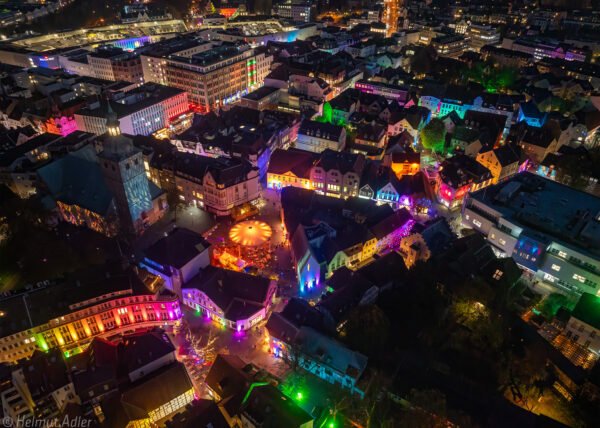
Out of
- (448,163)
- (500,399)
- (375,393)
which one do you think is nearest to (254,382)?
(375,393)

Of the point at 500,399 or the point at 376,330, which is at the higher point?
the point at 376,330

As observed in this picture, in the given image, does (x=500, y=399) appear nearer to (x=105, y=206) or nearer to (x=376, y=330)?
(x=376, y=330)

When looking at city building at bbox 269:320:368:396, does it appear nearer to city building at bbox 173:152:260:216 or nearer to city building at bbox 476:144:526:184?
city building at bbox 173:152:260:216

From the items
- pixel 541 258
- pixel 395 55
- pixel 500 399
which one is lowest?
pixel 500 399

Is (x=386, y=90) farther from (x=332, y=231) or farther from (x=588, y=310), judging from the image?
(x=588, y=310)

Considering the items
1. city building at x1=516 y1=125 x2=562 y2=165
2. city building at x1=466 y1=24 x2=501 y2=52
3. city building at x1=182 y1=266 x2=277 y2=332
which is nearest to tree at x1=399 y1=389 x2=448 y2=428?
city building at x1=182 y1=266 x2=277 y2=332

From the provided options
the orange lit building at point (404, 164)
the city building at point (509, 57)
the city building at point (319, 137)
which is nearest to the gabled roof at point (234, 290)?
the orange lit building at point (404, 164)

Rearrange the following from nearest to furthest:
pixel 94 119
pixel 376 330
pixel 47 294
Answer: pixel 376 330 → pixel 47 294 → pixel 94 119
